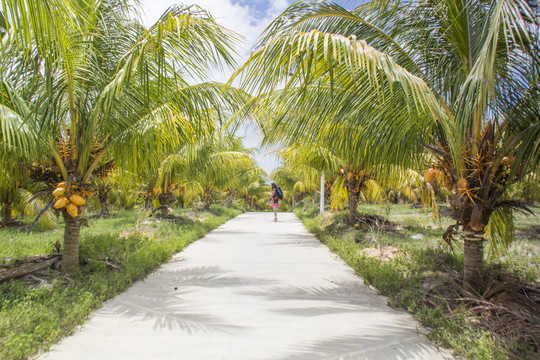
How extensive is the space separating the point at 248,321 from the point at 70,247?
279cm

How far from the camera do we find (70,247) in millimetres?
4766

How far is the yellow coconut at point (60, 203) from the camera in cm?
441

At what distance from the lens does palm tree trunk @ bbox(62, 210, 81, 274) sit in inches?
186

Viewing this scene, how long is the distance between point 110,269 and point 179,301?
160 centimetres

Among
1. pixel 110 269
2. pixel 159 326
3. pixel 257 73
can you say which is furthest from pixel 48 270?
pixel 257 73

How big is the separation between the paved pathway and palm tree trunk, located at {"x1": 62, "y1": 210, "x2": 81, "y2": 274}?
872 millimetres

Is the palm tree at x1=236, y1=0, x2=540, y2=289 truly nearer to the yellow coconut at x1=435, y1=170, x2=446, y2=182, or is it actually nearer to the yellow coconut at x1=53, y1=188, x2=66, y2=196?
the yellow coconut at x1=435, y1=170, x2=446, y2=182

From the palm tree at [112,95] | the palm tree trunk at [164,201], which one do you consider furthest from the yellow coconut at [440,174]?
the palm tree trunk at [164,201]

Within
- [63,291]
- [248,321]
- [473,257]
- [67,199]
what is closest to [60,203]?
[67,199]

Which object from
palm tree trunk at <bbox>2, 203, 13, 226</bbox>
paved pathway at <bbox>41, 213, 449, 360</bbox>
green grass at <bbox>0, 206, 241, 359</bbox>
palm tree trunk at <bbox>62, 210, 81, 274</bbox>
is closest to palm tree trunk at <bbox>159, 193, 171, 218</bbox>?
palm tree trunk at <bbox>2, 203, 13, 226</bbox>

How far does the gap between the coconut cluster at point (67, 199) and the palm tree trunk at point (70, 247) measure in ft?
0.61

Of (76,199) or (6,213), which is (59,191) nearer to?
(76,199)

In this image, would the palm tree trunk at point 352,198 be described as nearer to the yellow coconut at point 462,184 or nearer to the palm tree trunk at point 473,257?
the palm tree trunk at point 473,257

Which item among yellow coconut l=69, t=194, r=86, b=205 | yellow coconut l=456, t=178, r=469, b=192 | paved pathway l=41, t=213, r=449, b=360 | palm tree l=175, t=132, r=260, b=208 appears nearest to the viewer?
paved pathway l=41, t=213, r=449, b=360
